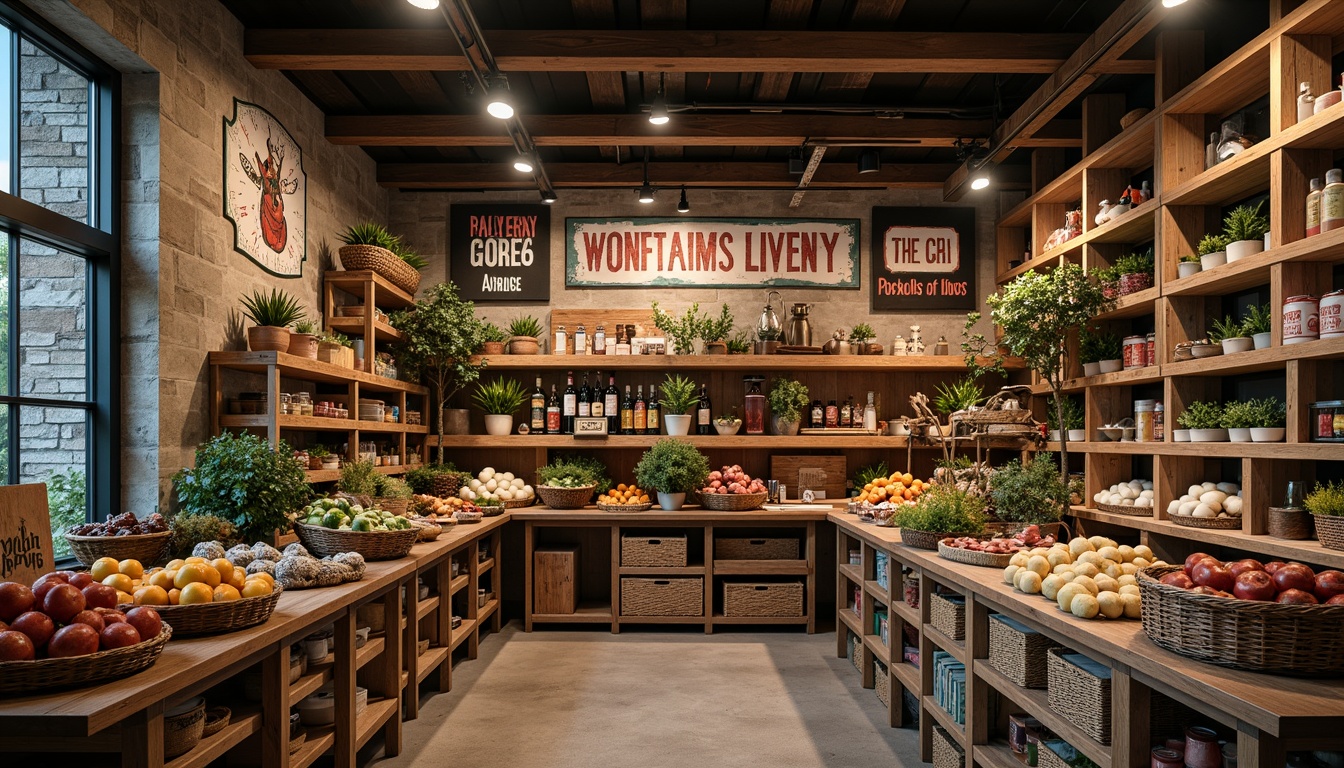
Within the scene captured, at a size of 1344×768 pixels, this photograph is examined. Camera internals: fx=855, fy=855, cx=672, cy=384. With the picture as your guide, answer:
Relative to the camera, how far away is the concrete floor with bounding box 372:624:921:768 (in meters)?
3.90

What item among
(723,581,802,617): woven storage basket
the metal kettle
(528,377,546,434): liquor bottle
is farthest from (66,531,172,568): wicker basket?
the metal kettle

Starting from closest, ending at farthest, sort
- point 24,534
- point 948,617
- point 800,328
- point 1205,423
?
point 24,534, point 948,617, point 1205,423, point 800,328

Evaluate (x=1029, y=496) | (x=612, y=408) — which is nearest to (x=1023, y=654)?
(x=1029, y=496)

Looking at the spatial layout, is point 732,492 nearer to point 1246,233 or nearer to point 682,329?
point 682,329

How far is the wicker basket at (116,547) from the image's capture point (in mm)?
3051

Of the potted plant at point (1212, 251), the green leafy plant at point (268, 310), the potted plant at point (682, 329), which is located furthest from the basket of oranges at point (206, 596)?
the potted plant at point (682, 329)

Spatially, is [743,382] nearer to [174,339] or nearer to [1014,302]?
[1014,302]

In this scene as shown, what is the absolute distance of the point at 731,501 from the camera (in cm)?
633

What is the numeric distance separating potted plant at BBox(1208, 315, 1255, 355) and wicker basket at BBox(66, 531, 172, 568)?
4647 millimetres

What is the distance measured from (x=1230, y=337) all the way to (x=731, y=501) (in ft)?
11.0

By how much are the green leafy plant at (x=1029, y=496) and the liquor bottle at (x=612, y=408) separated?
10.6 ft

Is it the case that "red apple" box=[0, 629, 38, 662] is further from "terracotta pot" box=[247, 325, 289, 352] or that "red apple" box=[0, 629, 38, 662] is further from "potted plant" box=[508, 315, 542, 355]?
"potted plant" box=[508, 315, 542, 355]

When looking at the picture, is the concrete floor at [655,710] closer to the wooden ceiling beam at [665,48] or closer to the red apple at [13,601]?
the red apple at [13,601]

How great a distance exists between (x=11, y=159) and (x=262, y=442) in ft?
4.68
